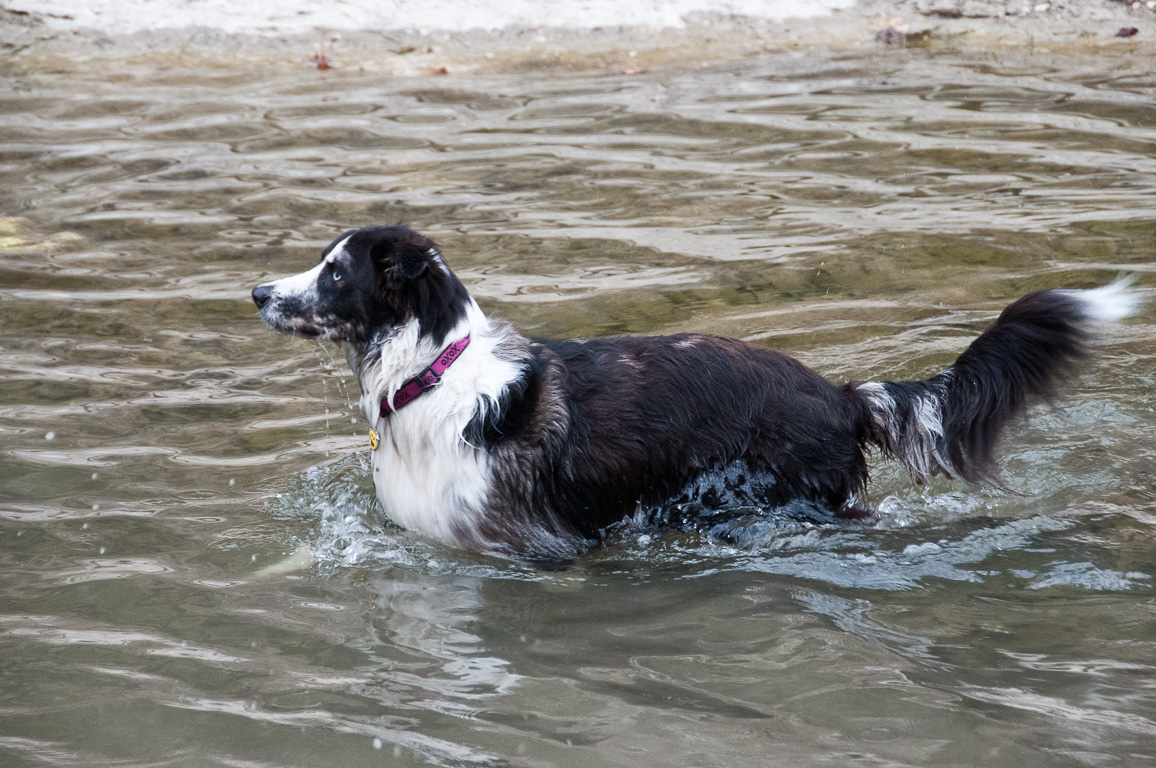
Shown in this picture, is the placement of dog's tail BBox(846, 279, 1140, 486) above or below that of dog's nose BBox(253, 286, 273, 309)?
below

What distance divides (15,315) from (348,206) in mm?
2566

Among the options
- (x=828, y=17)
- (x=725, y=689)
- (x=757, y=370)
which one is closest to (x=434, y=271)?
(x=757, y=370)

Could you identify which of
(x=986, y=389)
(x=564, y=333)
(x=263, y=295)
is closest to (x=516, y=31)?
(x=564, y=333)

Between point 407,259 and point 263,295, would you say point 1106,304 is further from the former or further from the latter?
point 263,295

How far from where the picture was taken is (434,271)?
4.23 m

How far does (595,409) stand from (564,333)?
217cm

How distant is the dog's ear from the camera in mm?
4164

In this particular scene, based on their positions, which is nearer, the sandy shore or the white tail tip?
the white tail tip

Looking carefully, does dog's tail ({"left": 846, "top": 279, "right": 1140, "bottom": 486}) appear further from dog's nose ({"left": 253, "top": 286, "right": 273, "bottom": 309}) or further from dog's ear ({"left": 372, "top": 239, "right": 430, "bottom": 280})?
dog's nose ({"left": 253, "top": 286, "right": 273, "bottom": 309})

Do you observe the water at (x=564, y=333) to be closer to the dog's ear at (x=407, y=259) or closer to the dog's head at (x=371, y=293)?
the dog's head at (x=371, y=293)

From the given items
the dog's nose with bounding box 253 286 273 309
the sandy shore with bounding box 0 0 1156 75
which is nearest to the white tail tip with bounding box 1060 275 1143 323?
the dog's nose with bounding box 253 286 273 309

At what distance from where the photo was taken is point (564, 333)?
6.53 meters

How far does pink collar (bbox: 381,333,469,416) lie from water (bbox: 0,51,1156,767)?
2.23 feet

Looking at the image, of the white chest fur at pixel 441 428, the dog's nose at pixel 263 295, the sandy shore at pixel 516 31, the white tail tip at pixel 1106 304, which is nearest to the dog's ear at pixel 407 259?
the white chest fur at pixel 441 428
